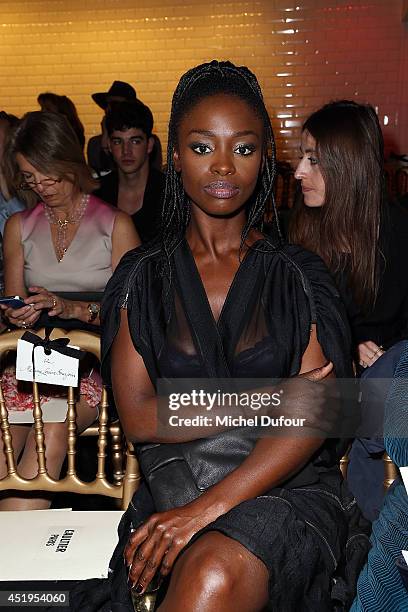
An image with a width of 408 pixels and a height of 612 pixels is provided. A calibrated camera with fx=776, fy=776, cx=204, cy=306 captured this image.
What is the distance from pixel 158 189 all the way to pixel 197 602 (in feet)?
8.30

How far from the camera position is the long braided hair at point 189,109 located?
1.60 metres

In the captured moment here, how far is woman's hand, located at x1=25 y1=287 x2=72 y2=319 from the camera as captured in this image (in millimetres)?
2317

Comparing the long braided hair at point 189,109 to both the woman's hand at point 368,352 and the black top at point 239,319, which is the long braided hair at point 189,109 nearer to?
the black top at point 239,319

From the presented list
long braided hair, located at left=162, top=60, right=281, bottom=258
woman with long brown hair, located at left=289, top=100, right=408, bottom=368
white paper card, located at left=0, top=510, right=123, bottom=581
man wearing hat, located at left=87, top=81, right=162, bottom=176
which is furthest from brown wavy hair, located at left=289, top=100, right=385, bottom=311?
man wearing hat, located at left=87, top=81, right=162, bottom=176

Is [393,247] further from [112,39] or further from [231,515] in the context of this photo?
[112,39]

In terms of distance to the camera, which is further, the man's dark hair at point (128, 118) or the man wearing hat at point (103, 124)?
the man wearing hat at point (103, 124)

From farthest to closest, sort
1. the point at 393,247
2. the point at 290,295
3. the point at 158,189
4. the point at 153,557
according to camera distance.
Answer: the point at 158,189, the point at 393,247, the point at 290,295, the point at 153,557

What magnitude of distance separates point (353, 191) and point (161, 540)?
4.71 feet

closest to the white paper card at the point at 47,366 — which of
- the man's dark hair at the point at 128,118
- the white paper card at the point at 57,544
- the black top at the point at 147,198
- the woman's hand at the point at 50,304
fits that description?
the white paper card at the point at 57,544

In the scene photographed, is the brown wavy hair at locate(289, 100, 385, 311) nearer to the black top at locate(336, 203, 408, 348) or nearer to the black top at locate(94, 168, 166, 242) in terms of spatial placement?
the black top at locate(336, 203, 408, 348)

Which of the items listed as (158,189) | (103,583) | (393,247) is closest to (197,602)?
(103,583)

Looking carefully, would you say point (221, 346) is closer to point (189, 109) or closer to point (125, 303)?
point (125, 303)

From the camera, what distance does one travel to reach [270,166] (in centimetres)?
168

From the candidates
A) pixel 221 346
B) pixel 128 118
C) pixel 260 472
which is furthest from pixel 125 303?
pixel 128 118
